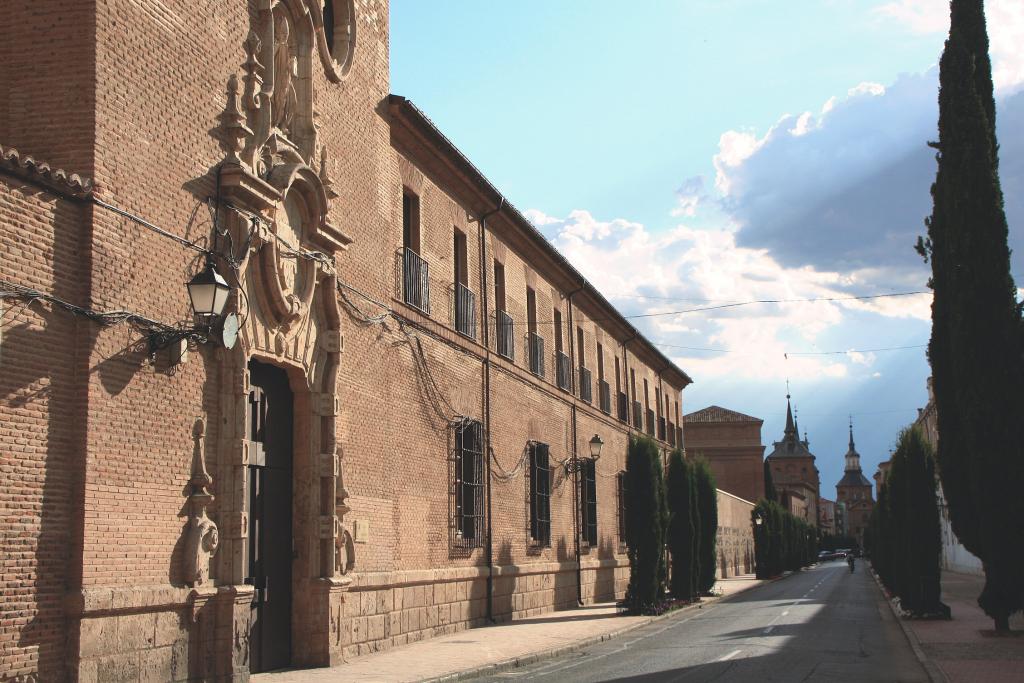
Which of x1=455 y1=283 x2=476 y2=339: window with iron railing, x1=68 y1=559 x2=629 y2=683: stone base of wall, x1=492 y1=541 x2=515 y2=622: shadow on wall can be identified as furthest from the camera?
x1=492 y1=541 x2=515 y2=622: shadow on wall

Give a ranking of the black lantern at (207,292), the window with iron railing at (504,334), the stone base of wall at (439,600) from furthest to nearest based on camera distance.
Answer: the window with iron railing at (504,334)
the stone base of wall at (439,600)
the black lantern at (207,292)

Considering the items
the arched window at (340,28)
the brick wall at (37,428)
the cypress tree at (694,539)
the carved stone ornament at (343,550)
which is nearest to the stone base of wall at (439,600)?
the carved stone ornament at (343,550)

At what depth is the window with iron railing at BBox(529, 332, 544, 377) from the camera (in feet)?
82.7

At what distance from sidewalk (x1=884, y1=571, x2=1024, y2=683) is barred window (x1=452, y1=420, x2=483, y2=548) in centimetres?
772

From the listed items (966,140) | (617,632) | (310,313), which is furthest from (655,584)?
(310,313)

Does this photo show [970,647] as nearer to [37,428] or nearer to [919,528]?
[919,528]

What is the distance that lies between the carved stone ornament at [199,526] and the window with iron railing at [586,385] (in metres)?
19.4

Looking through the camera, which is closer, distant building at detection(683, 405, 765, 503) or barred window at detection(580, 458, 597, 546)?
barred window at detection(580, 458, 597, 546)

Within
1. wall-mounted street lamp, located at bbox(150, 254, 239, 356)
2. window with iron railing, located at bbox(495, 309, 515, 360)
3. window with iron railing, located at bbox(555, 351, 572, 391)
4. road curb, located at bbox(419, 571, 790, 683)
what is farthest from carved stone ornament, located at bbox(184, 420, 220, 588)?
window with iron railing, located at bbox(555, 351, 572, 391)

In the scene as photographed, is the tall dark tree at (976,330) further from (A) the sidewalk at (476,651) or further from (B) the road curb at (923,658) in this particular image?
(A) the sidewalk at (476,651)

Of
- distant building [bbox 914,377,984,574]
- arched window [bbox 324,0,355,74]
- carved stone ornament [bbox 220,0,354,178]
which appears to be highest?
arched window [bbox 324,0,355,74]

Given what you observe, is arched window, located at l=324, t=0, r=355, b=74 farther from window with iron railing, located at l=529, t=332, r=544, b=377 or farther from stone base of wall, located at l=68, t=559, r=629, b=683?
window with iron railing, located at l=529, t=332, r=544, b=377

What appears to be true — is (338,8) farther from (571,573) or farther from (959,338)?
(571,573)

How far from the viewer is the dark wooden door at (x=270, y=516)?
12.6 meters
